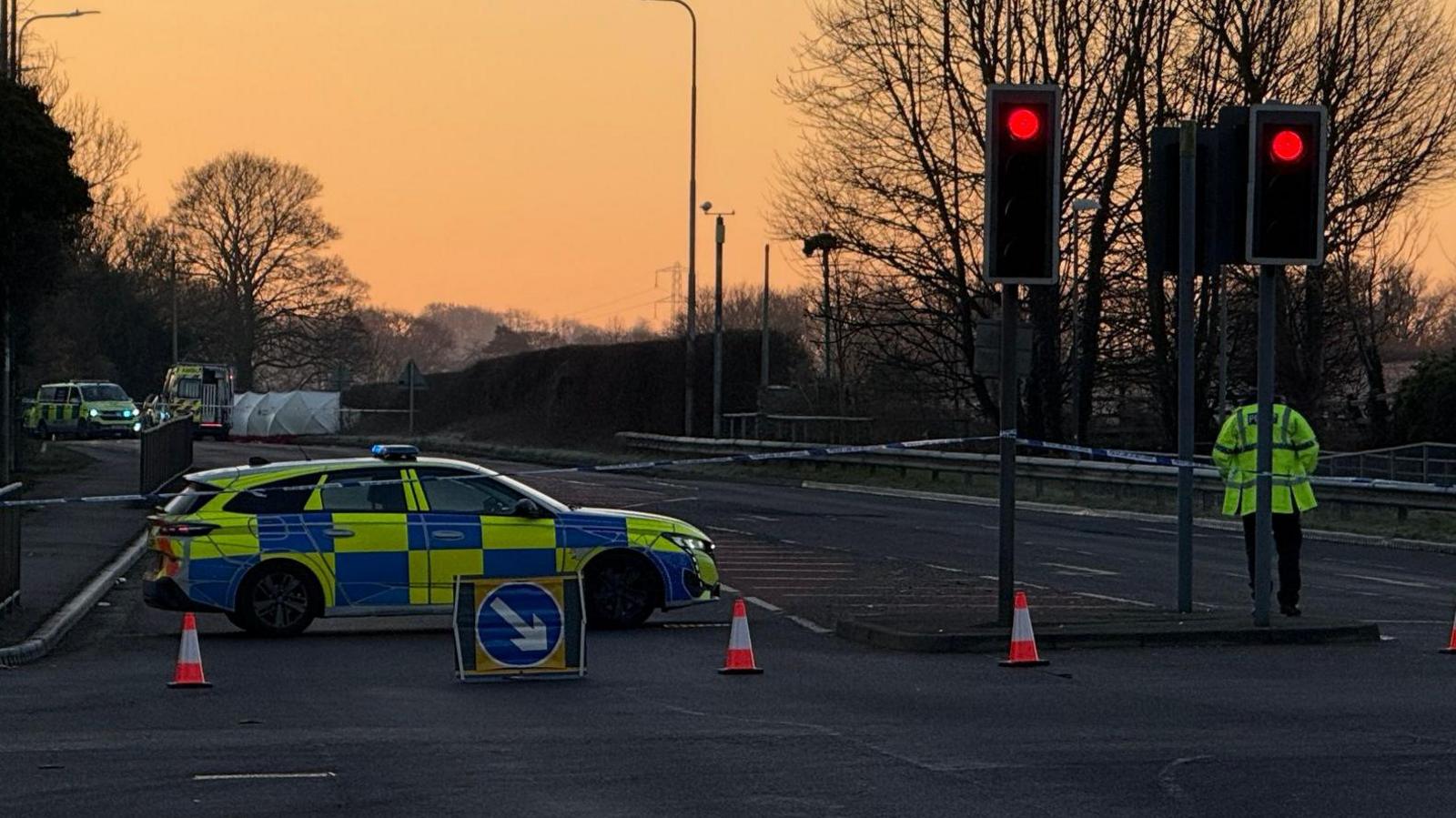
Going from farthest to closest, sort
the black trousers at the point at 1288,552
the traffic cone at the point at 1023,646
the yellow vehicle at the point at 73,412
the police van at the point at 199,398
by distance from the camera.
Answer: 1. the police van at the point at 199,398
2. the yellow vehicle at the point at 73,412
3. the black trousers at the point at 1288,552
4. the traffic cone at the point at 1023,646

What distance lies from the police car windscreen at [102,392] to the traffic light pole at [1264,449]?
57.7 m

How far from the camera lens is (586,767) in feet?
30.5

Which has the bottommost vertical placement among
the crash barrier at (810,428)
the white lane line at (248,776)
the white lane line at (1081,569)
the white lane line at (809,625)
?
the white lane line at (248,776)

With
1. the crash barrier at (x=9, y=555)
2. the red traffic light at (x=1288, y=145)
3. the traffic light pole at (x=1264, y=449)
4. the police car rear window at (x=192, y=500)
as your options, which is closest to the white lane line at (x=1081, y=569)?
the traffic light pole at (x=1264, y=449)

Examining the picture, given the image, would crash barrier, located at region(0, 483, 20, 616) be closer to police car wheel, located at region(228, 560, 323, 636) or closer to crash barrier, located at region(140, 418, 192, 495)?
police car wheel, located at region(228, 560, 323, 636)

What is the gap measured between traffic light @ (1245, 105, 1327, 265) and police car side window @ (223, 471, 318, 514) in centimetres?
723

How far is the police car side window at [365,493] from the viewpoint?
51.7 ft

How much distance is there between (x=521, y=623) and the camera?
12797mm

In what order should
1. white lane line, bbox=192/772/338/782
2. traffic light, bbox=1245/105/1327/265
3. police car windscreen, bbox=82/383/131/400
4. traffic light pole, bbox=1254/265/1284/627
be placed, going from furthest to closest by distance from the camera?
police car windscreen, bbox=82/383/131/400 < traffic light pole, bbox=1254/265/1284/627 < traffic light, bbox=1245/105/1327/265 < white lane line, bbox=192/772/338/782

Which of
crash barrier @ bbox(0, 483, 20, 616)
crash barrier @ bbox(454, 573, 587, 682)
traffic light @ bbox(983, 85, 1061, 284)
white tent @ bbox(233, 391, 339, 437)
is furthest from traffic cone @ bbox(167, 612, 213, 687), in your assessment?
white tent @ bbox(233, 391, 339, 437)

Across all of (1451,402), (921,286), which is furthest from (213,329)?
(1451,402)

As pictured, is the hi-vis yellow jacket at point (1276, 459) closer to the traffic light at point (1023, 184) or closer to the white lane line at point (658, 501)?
the traffic light at point (1023, 184)

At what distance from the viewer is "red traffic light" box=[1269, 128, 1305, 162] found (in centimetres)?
1413

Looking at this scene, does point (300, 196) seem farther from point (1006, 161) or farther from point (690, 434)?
point (1006, 161)
